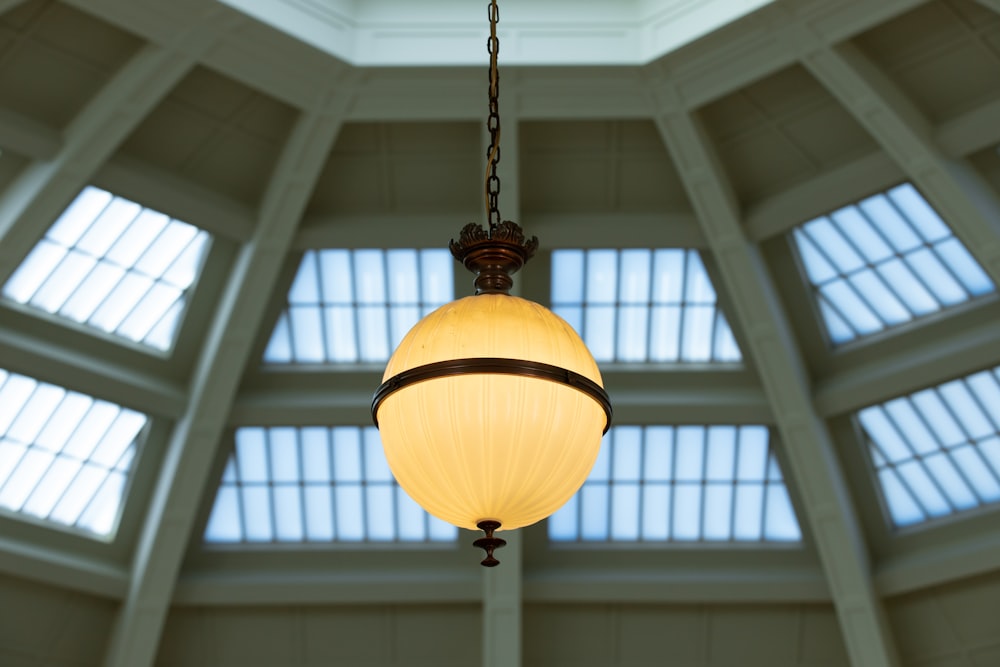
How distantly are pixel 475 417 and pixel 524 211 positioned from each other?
1133 centimetres

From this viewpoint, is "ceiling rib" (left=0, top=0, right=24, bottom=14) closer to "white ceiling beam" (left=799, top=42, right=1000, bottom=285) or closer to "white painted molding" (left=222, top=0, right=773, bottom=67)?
"white painted molding" (left=222, top=0, right=773, bottom=67)

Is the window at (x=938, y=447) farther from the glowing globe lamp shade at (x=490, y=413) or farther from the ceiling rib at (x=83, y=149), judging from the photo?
the glowing globe lamp shade at (x=490, y=413)

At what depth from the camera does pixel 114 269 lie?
1747 cm

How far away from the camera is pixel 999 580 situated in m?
18.3

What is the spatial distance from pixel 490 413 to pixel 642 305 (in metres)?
12.4

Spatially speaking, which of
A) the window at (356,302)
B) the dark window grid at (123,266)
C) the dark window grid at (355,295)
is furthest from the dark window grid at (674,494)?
the dark window grid at (123,266)

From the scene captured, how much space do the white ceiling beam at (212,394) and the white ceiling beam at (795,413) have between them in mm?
4881

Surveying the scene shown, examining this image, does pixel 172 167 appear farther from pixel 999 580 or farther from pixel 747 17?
pixel 999 580

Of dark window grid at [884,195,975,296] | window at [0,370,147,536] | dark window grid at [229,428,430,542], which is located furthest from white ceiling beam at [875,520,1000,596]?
window at [0,370,147,536]

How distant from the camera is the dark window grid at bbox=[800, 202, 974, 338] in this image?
17.0 metres

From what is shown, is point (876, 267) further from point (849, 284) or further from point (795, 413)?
point (795, 413)

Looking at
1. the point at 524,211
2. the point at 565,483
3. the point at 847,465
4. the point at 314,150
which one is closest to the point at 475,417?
the point at 565,483

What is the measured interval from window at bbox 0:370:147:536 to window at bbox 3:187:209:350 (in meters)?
1.27

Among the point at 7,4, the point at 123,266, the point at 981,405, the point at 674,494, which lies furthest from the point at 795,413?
the point at 7,4
